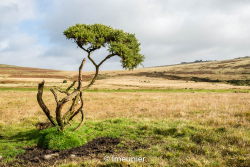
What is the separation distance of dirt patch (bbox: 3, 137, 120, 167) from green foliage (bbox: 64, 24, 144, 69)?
4706 millimetres

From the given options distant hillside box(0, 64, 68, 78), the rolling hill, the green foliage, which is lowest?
the rolling hill

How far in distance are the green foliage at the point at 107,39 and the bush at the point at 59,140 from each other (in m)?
4.93

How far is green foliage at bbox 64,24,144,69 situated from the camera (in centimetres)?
1484

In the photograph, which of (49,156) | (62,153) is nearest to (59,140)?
(62,153)

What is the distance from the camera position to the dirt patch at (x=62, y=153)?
11.6m

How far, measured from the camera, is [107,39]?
616 inches

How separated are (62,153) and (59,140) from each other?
135cm

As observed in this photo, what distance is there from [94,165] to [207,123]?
9.83 meters

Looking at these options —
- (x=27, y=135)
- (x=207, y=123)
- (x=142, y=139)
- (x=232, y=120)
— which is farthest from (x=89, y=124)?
(x=232, y=120)

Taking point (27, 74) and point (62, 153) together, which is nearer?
point (62, 153)

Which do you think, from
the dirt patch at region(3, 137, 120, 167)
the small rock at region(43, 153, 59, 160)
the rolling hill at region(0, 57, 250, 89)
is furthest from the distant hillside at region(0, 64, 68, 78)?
the small rock at region(43, 153, 59, 160)

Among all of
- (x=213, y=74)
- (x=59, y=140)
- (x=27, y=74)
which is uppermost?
(x=27, y=74)

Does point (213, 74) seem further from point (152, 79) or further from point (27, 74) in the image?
point (27, 74)

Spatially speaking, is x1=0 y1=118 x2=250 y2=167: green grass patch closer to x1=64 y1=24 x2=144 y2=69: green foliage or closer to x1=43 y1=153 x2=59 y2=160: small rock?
x1=43 y1=153 x2=59 y2=160: small rock
